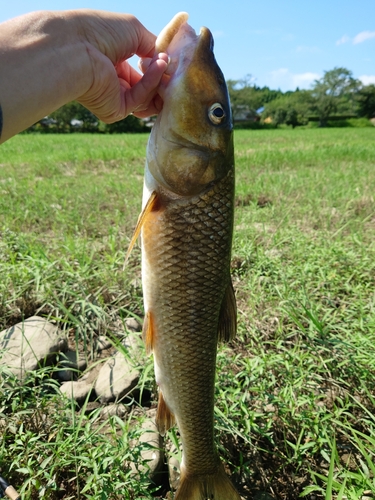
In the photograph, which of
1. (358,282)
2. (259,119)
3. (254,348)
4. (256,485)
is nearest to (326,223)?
(358,282)

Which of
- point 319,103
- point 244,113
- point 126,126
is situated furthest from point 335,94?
point 126,126

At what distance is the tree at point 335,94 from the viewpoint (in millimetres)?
78875

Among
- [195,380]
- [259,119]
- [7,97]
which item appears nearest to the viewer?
[7,97]

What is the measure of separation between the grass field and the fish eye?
165cm

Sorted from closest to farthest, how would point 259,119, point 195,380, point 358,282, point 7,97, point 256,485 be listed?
point 7,97 → point 195,380 → point 256,485 → point 358,282 → point 259,119

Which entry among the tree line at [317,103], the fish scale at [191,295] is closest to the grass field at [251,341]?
the fish scale at [191,295]

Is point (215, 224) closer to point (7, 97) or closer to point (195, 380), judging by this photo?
point (195, 380)

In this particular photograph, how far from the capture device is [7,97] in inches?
52.7

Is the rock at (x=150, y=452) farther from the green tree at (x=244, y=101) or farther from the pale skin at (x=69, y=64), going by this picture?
the green tree at (x=244, y=101)

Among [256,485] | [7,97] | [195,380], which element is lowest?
[256,485]

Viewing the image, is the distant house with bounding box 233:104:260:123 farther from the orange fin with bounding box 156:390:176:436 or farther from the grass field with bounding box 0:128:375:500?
the orange fin with bounding box 156:390:176:436

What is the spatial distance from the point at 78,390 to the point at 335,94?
95.0 metres

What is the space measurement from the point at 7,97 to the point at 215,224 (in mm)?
982

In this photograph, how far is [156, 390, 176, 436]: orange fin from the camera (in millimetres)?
1713
